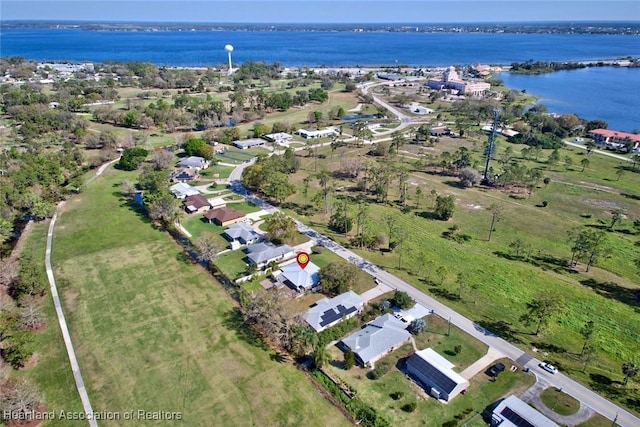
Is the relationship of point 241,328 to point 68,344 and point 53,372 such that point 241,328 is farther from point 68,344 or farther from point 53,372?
point 53,372

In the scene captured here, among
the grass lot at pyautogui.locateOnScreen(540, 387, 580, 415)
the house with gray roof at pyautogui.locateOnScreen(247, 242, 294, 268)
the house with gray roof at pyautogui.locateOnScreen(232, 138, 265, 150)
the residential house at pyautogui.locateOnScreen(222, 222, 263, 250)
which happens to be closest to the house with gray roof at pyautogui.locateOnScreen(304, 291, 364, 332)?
the house with gray roof at pyautogui.locateOnScreen(247, 242, 294, 268)

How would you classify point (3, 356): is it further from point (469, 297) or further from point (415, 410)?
point (469, 297)

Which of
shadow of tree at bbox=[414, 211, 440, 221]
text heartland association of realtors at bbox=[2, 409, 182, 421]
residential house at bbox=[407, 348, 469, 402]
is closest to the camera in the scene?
text heartland association of realtors at bbox=[2, 409, 182, 421]

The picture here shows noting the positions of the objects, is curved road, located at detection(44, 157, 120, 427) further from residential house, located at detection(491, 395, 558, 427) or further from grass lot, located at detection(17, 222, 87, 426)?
residential house, located at detection(491, 395, 558, 427)

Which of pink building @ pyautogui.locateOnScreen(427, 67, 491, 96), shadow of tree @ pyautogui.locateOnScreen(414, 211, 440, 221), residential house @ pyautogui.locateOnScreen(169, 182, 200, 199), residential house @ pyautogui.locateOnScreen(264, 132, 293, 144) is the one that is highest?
pink building @ pyautogui.locateOnScreen(427, 67, 491, 96)

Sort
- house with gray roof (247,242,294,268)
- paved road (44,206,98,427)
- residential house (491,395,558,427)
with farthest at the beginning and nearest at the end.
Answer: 1. house with gray roof (247,242,294,268)
2. paved road (44,206,98,427)
3. residential house (491,395,558,427)

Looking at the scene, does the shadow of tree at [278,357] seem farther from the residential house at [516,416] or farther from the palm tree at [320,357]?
→ the residential house at [516,416]

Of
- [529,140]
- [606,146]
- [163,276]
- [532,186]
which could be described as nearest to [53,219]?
[163,276]
